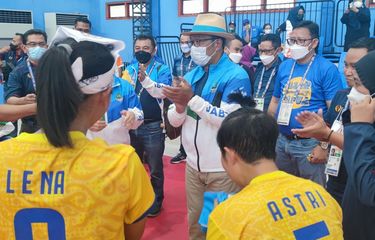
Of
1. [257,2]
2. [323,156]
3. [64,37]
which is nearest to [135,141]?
[323,156]

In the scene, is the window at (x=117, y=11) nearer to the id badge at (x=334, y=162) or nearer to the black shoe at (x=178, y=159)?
the black shoe at (x=178, y=159)

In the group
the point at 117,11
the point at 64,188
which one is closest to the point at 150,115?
the point at 64,188

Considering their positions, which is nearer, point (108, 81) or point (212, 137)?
point (108, 81)

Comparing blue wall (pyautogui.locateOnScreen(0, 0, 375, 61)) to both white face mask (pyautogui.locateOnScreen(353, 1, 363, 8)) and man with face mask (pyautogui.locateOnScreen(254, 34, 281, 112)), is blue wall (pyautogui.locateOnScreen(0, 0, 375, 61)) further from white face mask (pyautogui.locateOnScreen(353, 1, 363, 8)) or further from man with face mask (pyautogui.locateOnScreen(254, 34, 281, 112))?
man with face mask (pyautogui.locateOnScreen(254, 34, 281, 112))

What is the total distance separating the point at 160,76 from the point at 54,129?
2.55m

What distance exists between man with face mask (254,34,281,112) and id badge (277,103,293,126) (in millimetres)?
997

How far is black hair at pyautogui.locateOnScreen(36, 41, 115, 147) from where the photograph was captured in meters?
0.97

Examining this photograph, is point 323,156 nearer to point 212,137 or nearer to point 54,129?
point 212,137

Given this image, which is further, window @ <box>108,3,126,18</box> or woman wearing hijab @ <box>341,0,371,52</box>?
window @ <box>108,3,126,18</box>

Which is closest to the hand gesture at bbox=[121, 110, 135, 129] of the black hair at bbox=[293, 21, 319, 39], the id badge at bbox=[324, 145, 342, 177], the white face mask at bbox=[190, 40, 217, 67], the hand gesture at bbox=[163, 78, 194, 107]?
the hand gesture at bbox=[163, 78, 194, 107]

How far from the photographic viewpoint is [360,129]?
1221mm

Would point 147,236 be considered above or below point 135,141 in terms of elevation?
below

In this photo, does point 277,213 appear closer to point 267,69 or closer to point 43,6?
point 267,69

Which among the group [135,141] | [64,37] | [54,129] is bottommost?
[135,141]
